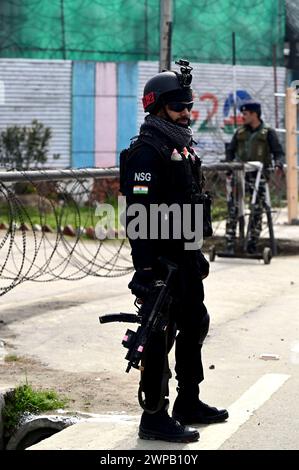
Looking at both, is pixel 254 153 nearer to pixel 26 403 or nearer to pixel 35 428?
pixel 26 403

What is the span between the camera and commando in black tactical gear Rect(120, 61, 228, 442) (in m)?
6.28

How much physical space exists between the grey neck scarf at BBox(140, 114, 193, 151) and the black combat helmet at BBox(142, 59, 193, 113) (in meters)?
0.08

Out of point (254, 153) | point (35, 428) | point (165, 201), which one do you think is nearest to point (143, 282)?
point (165, 201)

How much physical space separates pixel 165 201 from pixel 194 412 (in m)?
1.26

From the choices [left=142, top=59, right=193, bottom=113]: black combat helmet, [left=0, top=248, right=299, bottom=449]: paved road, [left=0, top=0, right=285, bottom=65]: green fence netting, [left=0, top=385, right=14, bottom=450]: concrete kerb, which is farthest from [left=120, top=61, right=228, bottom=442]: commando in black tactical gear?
[left=0, top=0, right=285, bottom=65]: green fence netting

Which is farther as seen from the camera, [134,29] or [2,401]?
[134,29]

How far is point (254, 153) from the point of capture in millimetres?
14789

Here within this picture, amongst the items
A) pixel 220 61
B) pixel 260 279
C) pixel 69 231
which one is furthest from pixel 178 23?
pixel 260 279

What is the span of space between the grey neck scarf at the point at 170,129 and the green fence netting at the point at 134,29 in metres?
19.5

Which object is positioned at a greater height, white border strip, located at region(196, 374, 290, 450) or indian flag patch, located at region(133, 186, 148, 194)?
indian flag patch, located at region(133, 186, 148, 194)

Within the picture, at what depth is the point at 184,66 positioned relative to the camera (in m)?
6.55

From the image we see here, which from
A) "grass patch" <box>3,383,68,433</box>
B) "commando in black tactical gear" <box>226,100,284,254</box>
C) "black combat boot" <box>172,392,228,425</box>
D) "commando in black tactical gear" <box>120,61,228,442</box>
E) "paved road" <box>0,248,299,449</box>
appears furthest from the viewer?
"commando in black tactical gear" <box>226,100,284,254</box>

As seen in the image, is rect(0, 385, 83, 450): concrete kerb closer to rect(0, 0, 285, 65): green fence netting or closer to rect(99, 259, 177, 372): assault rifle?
rect(99, 259, 177, 372): assault rifle

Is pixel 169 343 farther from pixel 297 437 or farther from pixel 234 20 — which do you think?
pixel 234 20
